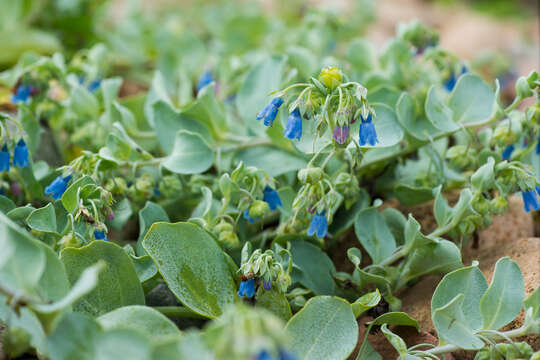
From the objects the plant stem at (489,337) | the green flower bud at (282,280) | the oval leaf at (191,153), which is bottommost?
the plant stem at (489,337)

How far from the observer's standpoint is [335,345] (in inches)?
58.5

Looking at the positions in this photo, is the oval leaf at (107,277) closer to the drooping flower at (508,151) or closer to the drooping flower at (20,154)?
the drooping flower at (20,154)

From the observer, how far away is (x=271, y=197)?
1.81m

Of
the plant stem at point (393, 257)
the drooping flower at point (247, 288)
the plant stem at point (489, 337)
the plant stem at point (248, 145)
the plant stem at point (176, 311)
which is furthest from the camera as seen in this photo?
the plant stem at point (248, 145)

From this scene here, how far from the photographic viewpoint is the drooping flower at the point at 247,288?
1586 millimetres

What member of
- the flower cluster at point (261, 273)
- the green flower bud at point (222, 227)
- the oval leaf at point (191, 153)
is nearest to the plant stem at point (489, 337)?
the flower cluster at point (261, 273)

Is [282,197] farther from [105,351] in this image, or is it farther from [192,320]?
[105,351]

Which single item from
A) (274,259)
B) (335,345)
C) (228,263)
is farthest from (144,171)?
(335,345)

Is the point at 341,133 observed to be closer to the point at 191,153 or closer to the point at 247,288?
the point at 247,288

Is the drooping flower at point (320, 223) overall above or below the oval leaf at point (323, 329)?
above

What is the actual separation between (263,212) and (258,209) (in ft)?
0.06

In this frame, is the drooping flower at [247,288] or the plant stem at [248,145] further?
the plant stem at [248,145]

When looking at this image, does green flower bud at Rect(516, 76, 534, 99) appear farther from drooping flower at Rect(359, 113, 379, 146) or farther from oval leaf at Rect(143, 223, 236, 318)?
oval leaf at Rect(143, 223, 236, 318)

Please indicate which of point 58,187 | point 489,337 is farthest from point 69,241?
point 489,337
